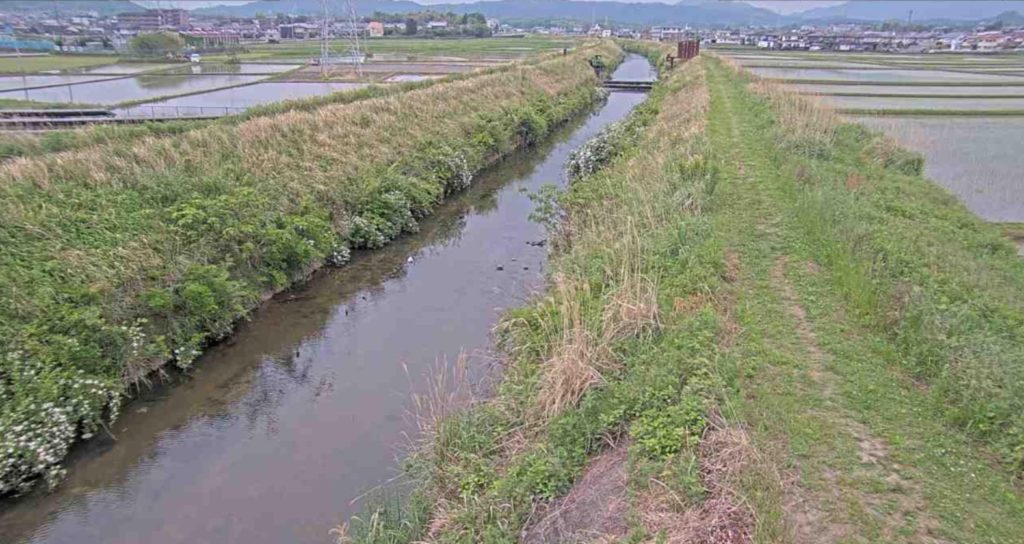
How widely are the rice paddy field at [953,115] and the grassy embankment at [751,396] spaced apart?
707 cm

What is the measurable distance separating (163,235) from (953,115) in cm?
3027

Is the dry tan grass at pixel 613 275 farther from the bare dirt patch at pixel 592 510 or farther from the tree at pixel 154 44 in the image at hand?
the tree at pixel 154 44

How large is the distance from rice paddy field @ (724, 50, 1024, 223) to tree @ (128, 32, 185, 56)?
210 ft

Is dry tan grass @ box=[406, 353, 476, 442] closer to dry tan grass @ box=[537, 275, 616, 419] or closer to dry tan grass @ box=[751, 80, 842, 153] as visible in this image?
dry tan grass @ box=[537, 275, 616, 419]

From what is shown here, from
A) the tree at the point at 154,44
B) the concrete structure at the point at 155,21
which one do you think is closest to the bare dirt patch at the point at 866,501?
the tree at the point at 154,44

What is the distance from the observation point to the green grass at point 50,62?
5217cm

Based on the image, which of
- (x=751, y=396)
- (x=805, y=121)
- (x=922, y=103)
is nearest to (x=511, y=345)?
(x=751, y=396)

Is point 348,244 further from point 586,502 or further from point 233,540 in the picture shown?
point 586,502

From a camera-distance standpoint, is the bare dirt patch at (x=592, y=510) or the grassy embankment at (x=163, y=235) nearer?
the bare dirt patch at (x=592, y=510)

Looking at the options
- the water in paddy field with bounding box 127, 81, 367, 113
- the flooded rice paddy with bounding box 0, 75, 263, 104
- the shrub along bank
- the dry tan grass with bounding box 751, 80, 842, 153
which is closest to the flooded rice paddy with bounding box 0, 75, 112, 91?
the flooded rice paddy with bounding box 0, 75, 263, 104

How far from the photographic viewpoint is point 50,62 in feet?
196

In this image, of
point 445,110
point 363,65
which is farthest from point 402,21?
point 445,110

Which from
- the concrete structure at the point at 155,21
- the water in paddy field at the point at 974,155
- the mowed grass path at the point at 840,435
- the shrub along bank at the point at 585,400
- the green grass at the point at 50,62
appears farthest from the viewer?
the concrete structure at the point at 155,21

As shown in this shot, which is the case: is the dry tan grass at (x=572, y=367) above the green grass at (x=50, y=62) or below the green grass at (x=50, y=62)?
below
